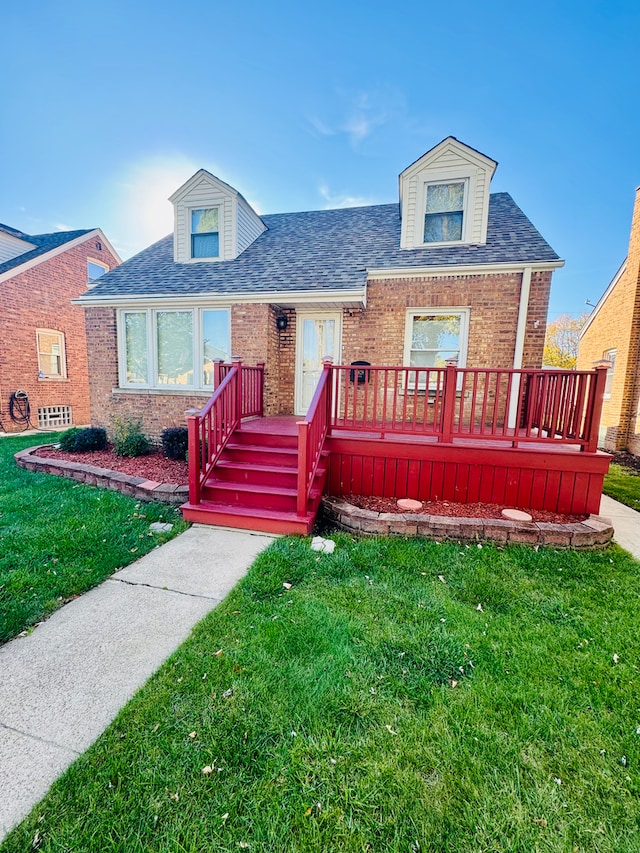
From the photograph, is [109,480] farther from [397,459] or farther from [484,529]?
[484,529]

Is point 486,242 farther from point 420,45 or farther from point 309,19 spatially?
point 309,19

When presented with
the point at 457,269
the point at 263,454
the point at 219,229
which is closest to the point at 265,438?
the point at 263,454

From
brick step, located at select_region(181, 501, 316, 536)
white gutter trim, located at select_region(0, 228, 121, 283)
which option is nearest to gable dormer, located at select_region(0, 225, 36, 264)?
white gutter trim, located at select_region(0, 228, 121, 283)

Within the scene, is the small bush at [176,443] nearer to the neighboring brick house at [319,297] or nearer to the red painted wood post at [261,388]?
the neighboring brick house at [319,297]

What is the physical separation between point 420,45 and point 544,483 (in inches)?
479

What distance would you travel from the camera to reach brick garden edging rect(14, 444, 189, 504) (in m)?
5.20

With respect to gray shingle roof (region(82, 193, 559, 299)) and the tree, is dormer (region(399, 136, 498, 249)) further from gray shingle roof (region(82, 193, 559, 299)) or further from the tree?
the tree

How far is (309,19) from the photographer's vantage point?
31.5ft

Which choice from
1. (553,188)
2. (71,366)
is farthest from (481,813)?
(553,188)

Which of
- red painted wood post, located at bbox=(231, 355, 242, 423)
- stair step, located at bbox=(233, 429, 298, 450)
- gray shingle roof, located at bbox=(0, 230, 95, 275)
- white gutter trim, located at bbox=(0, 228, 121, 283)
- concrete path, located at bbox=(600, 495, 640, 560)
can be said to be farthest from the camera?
gray shingle roof, located at bbox=(0, 230, 95, 275)

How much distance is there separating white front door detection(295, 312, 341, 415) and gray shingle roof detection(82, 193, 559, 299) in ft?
2.67

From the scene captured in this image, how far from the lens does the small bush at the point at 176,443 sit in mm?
6831

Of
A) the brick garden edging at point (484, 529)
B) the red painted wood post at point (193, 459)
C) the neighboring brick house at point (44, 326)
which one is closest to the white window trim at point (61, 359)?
the neighboring brick house at point (44, 326)

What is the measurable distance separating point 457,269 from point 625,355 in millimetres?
6882
